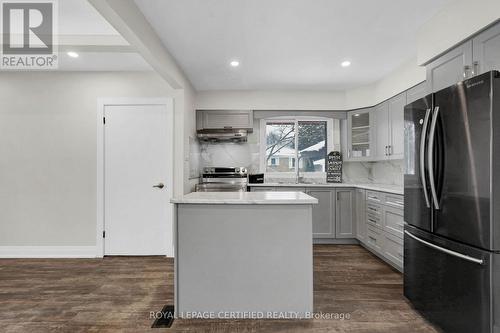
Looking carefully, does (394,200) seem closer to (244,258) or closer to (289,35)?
(244,258)

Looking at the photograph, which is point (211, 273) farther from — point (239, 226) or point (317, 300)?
point (317, 300)

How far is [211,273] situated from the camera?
2123 millimetres

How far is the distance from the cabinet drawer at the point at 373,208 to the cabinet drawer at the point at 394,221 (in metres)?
0.15

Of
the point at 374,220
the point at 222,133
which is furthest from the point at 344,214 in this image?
the point at 222,133

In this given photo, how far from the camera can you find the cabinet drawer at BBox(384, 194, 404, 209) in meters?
2.87

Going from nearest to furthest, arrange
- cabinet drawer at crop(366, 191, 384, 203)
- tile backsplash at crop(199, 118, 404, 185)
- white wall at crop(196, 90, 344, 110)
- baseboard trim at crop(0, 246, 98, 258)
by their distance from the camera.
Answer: cabinet drawer at crop(366, 191, 384, 203) → baseboard trim at crop(0, 246, 98, 258) → white wall at crop(196, 90, 344, 110) → tile backsplash at crop(199, 118, 404, 185)

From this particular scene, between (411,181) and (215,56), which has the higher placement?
(215,56)

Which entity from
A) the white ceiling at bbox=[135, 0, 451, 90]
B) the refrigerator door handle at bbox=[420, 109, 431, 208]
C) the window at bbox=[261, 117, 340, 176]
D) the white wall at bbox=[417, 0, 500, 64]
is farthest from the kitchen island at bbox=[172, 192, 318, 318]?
the window at bbox=[261, 117, 340, 176]

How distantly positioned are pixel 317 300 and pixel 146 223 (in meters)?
2.39

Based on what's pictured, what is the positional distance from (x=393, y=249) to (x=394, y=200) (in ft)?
1.85

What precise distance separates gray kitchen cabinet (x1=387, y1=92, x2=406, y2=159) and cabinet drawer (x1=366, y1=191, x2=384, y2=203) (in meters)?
0.56

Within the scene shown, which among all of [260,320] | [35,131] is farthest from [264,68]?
[35,131]

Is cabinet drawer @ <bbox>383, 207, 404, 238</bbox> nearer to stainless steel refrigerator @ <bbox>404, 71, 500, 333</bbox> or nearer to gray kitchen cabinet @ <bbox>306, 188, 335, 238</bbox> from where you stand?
stainless steel refrigerator @ <bbox>404, 71, 500, 333</bbox>

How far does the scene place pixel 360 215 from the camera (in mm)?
3959
